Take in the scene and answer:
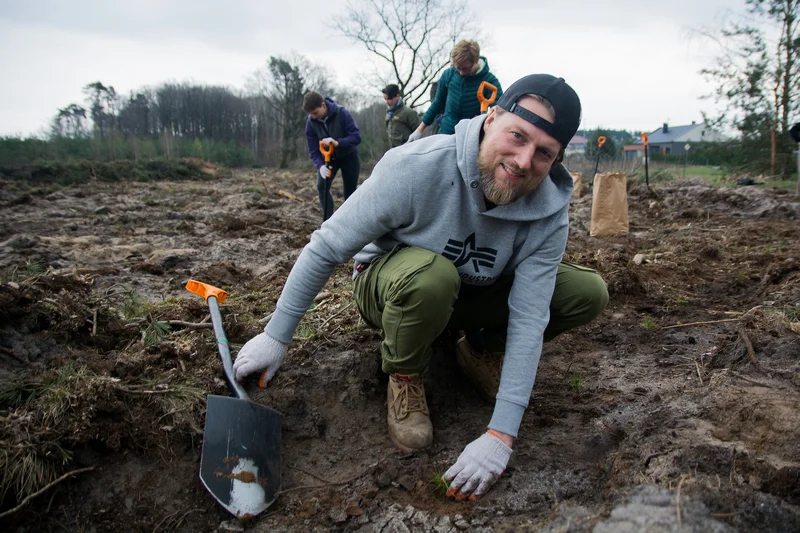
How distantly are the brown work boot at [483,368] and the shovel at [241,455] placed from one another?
0.90m

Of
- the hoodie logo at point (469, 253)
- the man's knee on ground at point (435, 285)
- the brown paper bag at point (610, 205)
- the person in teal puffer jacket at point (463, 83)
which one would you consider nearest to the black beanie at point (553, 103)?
the hoodie logo at point (469, 253)

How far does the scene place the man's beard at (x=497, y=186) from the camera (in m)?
1.68

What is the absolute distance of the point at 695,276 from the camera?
3.89 metres

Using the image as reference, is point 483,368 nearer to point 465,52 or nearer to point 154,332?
point 154,332

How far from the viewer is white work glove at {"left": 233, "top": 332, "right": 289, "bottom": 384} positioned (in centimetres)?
181

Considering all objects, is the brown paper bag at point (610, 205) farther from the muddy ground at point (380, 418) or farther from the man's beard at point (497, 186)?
the man's beard at point (497, 186)

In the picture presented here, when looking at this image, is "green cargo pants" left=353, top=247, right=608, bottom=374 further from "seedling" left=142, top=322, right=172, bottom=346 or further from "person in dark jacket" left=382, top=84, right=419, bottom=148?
"person in dark jacket" left=382, top=84, right=419, bottom=148

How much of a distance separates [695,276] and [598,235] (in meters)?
2.23

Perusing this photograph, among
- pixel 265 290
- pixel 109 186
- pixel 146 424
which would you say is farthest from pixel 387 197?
pixel 109 186

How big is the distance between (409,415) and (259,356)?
594 mm

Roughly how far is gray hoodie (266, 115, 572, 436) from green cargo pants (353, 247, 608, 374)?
5.2 inches

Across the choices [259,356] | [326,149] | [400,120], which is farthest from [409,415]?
[400,120]

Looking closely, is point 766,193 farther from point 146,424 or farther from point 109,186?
point 109,186

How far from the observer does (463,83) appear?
14.9 ft
